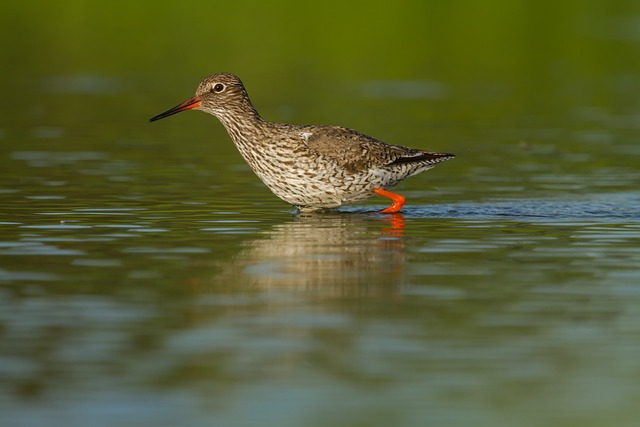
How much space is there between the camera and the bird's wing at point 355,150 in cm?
1728

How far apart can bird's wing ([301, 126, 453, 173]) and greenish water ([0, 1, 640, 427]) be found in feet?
1.91

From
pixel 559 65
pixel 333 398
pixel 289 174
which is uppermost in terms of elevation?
pixel 559 65

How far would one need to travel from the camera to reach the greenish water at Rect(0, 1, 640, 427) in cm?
892

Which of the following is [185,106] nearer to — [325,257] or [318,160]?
[318,160]

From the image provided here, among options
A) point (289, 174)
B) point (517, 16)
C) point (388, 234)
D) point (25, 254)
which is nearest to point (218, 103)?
point (289, 174)

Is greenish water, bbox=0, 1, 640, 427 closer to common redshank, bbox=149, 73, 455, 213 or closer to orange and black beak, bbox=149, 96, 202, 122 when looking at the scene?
common redshank, bbox=149, 73, 455, 213

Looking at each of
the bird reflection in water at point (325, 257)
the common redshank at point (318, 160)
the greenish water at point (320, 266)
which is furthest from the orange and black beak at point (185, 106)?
the bird reflection in water at point (325, 257)

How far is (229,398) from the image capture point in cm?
880

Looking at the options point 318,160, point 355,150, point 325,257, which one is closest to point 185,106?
point 318,160

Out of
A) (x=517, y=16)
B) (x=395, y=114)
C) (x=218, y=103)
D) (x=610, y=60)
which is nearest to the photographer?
(x=218, y=103)

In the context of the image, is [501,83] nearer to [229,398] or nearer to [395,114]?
[395,114]

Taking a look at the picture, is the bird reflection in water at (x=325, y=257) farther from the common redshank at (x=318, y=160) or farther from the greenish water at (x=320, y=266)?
the common redshank at (x=318, y=160)

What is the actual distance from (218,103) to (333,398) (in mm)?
9971

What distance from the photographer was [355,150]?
17.5 metres
